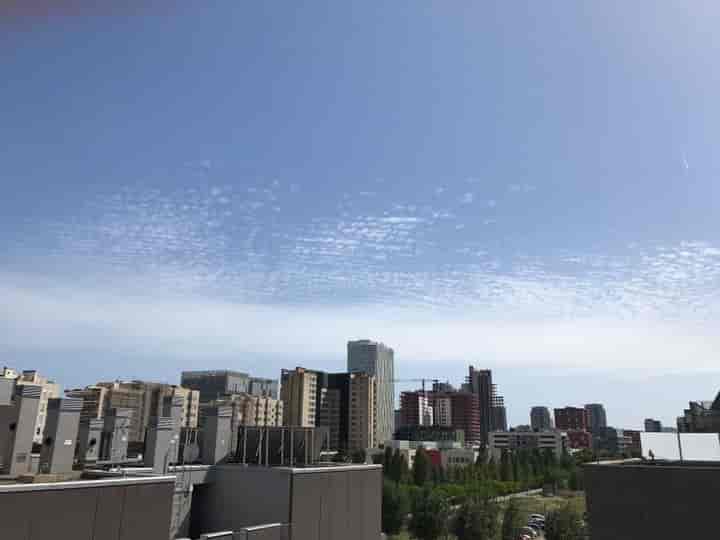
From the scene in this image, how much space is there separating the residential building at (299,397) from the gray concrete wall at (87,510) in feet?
449

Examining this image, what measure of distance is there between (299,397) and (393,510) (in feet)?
283

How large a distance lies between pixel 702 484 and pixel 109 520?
18.2 meters

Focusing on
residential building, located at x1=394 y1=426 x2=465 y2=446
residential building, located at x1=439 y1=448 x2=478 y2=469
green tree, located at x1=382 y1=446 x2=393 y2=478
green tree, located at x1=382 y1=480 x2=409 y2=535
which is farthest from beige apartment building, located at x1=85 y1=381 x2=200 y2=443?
residential building, located at x1=394 y1=426 x2=465 y2=446

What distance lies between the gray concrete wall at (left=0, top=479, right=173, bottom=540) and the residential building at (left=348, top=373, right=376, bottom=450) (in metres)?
150

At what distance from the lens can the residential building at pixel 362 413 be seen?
162875mm

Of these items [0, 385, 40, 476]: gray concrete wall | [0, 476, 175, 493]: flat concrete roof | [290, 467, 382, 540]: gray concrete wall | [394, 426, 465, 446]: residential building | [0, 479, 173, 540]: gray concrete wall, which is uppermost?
[0, 385, 40, 476]: gray concrete wall

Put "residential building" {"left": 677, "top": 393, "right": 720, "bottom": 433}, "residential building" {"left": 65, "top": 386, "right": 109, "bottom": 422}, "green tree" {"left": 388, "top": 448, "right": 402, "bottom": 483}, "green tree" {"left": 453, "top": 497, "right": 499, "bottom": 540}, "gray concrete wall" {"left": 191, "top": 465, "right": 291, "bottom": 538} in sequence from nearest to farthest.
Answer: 1. "gray concrete wall" {"left": 191, "top": 465, "right": 291, "bottom": 538}
2. "residential building" {"left": 677, "top": 393, "right": 720, "bottom": 433}
3. "green tree" {"left": 453, "top": 497, "right": 499, "bottom": 540}
4. "green tree" {"left": 388, "top": 448, "right": 402, "bottom": 483}
5. "residential building" {"left": 65, "top": 386, "right": 109, "bottom": 422}

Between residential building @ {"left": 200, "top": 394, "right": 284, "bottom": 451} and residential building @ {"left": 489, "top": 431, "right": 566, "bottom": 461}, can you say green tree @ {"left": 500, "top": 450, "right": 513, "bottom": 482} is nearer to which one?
residential building @ {"left": 200, "top": 394, "right": 284, "bottom": 451}

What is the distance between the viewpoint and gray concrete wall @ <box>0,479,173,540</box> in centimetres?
1388

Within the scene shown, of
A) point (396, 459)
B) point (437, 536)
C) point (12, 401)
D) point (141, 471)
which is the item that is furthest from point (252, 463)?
point (396, 459)

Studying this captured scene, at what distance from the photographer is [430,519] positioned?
64.7 metres

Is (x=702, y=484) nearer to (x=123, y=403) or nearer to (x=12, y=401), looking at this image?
(x=12, y=401)

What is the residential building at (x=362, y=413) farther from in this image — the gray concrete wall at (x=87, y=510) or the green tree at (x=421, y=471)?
the gray concrete wall at (x=87, y=510)

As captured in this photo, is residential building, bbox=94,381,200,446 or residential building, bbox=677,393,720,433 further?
residential building, bbox=94,381,200,446
